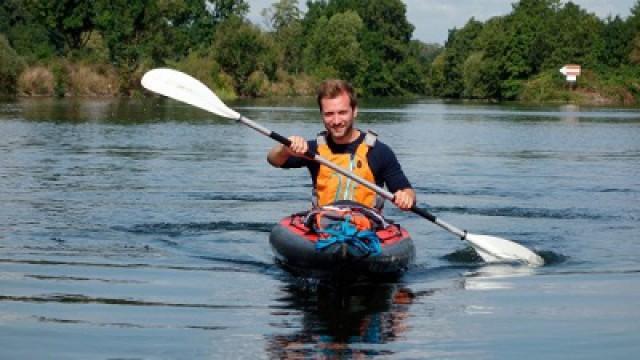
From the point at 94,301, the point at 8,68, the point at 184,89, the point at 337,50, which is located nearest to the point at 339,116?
the point at 94,301

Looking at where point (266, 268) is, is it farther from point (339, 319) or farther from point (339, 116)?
point (339, 319)

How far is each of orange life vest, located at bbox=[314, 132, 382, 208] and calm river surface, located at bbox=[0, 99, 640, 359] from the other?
75 cm

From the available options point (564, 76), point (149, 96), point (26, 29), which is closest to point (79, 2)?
point (26, 29)

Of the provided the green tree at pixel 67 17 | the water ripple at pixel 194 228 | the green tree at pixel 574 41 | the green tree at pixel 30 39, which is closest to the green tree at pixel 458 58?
the green tree at pixel 574 41

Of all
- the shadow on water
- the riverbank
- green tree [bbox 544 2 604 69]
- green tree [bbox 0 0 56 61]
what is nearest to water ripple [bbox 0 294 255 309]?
the shadow on water

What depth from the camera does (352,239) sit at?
8.38 m

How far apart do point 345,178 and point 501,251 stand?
6.31ft

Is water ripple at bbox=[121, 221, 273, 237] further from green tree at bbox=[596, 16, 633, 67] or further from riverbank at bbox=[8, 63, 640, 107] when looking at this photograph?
green tree at bbox=[596, 16, 633, 67]

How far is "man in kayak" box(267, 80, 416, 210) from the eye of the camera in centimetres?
917

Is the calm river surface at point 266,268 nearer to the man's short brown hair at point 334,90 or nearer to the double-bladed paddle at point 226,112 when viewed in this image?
the double-bladed paddle at point 226,112

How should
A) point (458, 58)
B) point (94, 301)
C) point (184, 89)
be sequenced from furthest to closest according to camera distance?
point (458, 58), point (184, 89), point (94, 301)


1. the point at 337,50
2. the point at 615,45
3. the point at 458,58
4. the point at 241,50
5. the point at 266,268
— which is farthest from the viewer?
the point at 458,58

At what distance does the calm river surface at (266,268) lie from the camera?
6812 mm

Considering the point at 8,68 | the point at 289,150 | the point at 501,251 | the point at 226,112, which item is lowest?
the point at 501,251
